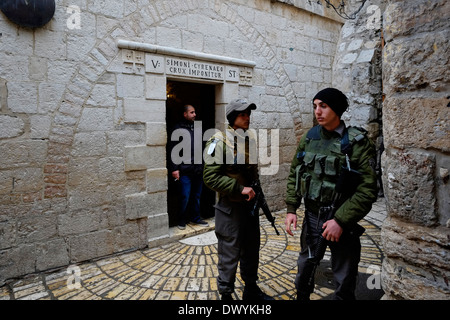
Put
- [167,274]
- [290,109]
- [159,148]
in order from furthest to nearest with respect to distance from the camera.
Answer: [290,109], [159,148], [167,274]

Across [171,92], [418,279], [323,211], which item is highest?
[171,92]

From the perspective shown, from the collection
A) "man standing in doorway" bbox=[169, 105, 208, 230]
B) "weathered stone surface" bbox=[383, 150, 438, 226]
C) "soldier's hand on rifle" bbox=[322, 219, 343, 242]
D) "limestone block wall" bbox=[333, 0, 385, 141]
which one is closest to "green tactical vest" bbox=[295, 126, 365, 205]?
"soldier's hand on rifle" bbox=[322, 219, 343, 242]

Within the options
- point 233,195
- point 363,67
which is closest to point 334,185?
point 233,195

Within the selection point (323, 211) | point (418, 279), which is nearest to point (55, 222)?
point (323, 211)

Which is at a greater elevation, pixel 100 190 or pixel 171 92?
pixel 171 92

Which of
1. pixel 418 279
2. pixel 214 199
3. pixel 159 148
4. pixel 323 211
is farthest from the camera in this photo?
pixel 214 199

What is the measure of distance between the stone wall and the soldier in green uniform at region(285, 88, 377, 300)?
1.65ft

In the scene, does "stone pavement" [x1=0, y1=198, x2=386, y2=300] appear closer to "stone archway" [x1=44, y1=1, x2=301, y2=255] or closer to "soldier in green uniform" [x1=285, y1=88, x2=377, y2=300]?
"stone archway" [x1=44, y1=1, x2=301, y2=255]

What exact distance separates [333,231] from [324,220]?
0.16 metres

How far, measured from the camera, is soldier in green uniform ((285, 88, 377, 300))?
6.68 feet

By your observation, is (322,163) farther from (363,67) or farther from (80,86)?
(363,67)
